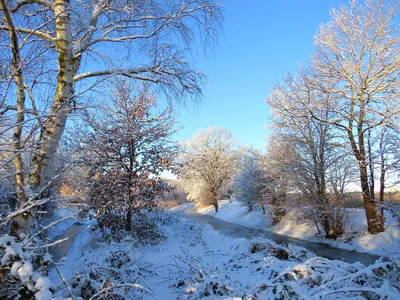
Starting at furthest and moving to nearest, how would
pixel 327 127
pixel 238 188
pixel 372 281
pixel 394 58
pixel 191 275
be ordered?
pixel 238 188 → pixel 327 127 → pixel 394 58 → pixel 191 275 → pixel 372 281

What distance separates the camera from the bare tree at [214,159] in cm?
3512

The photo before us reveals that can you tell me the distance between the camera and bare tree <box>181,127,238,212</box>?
3512cm

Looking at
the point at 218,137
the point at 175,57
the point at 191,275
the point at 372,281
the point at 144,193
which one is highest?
the point at 218,137

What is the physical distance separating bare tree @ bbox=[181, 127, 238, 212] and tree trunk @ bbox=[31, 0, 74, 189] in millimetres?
31129

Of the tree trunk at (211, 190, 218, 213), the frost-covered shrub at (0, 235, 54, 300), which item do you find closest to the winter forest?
the frost-covered shrub at (0, 235, 54, 300)

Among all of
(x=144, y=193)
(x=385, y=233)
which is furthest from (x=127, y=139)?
(x=385, y=233)

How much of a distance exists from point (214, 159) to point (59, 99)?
33090mm

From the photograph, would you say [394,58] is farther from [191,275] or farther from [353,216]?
[191,275]

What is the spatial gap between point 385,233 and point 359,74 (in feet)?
23.5

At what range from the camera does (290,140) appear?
51.4 ft

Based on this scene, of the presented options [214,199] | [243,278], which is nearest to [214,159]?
[214,199]

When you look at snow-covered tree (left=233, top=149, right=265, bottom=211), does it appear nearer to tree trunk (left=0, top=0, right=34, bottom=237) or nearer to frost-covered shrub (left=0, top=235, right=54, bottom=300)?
tree trunk (left=0, top=0, right=34, bottom=237)

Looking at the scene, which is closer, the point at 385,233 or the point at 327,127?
the point at 385,233

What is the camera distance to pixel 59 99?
3016 millimetres
